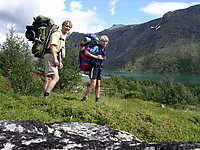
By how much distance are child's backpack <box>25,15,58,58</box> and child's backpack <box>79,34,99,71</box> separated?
Answer: 1.44 m

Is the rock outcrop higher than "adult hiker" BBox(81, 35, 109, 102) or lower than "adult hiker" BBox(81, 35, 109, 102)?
lower

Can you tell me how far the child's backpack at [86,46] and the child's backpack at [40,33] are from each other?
1444mm

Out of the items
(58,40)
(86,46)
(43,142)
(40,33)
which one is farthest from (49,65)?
(43,142)

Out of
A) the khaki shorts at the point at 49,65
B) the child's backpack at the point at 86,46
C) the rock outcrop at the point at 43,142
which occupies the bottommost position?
the rock outcrop at the point at 43,142

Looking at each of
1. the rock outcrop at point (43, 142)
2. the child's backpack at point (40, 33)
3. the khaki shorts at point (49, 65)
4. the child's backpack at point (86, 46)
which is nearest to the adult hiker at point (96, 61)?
the child's backpack at point (86, 46)

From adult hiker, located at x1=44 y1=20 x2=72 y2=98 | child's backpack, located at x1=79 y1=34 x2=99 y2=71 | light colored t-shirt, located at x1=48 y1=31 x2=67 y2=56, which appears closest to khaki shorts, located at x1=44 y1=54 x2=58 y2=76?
adult hiker, located at x1=44 y1=20 x2=72 y2=98

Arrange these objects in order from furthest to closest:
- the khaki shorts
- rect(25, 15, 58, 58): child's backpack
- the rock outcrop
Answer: the khaki shorts → rect(25, 15, 58, 58): child's backpack → the rock outcrop

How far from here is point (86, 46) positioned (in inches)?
313

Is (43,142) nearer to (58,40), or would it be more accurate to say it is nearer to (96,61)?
(58,40)

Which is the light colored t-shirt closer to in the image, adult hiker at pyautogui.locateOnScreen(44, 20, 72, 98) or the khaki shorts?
adult hiker at pyautogui.locateOnScreen(44, 20, 72, 98)

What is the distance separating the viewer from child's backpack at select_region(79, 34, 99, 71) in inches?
309

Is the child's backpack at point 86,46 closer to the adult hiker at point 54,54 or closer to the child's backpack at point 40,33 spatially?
the adult hiker at point 54,54

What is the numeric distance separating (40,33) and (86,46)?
2.07 metres

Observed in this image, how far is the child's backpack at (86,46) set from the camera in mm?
7859
